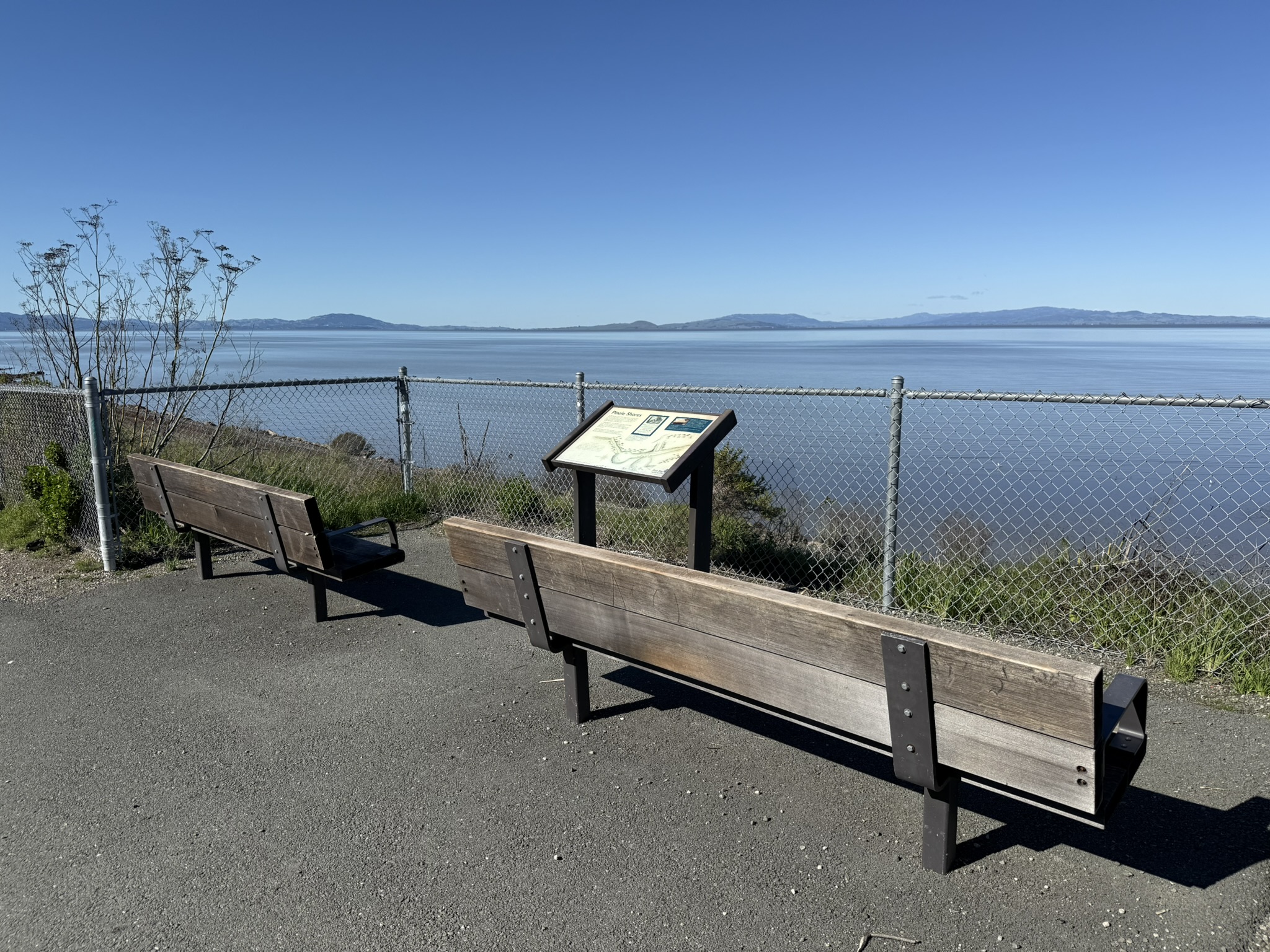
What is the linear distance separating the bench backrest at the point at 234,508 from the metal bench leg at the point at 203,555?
0.19 metres

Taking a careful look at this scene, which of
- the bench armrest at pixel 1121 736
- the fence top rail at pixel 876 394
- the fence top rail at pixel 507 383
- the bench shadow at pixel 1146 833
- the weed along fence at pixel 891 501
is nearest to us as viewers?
the bench armrest at pixel 1121 736

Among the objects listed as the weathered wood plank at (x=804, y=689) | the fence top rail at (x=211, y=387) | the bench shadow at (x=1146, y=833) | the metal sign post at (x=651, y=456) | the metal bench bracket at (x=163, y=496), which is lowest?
the bench shadow at (x=1146, y=833)

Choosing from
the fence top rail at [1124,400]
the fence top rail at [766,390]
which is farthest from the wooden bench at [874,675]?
the fence top rail at [766,390]

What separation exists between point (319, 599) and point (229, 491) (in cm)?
91

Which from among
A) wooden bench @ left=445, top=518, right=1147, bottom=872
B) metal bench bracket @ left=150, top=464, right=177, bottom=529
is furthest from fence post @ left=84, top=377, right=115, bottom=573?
wooden bench @ left=445, top=518, right=1147, bottom=872

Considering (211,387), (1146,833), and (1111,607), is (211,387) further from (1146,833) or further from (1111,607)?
(1146,833)

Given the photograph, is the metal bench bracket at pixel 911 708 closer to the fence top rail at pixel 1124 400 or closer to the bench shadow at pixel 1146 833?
the bench shadow at pixel 1146 833

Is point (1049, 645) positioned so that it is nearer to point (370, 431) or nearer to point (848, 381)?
point (370, 431)

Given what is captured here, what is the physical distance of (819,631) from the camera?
2.80 meters

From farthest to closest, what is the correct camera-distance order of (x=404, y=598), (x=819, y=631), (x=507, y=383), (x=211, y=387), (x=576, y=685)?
(x=507, y=383), (x=211, y=387), (x=404, y=598), (x=576, y=685), (x=819, y=631)

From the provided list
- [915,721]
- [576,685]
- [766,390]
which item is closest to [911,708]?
[915,721]

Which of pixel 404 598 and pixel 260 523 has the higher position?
pixel 260 523

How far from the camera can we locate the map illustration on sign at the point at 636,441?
4.79m

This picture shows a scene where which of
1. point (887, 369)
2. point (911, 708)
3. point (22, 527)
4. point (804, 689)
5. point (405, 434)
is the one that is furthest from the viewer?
point (887, 369)
